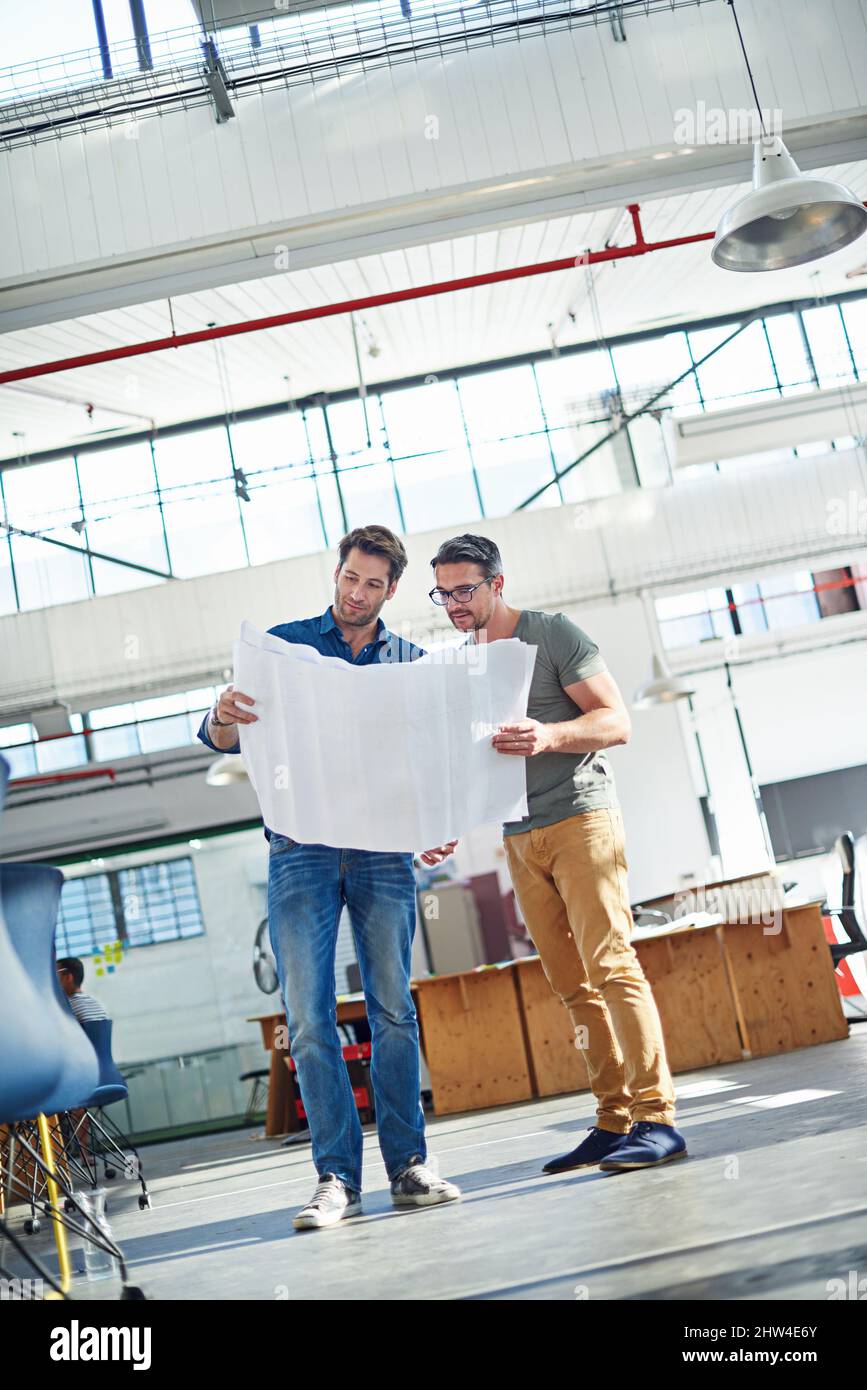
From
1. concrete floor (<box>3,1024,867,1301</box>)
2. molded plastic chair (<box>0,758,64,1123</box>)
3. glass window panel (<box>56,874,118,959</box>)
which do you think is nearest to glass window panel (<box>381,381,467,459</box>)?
glass window panel (<box>56,874,118,959</box>)

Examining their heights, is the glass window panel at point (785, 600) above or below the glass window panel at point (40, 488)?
below

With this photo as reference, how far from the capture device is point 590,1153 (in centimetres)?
291

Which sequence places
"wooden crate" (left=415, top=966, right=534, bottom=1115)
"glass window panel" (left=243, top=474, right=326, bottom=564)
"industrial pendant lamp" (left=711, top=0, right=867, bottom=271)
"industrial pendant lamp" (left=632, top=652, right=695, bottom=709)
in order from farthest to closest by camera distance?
1. "glass window panel" (left=243, top=474, right=326, bottom=564)
2. "industrial pendant lamp" (left=632, top=652, right=695, bottom=709)
3. "wooden crate" (left=415, top=966, right=534, bottom=1115)
4. "industrial pendant lamp" (left=711, top=0, right=867, bottom=271)

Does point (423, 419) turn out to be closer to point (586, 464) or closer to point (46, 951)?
point (586, 464)

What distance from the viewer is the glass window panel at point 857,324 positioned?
13391mm

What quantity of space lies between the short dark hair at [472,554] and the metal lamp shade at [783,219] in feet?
7.77

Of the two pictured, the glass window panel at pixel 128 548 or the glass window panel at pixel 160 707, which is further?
the glass window panel at pixel 160 707

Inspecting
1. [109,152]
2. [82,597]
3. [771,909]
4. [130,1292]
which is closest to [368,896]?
[130,1292]

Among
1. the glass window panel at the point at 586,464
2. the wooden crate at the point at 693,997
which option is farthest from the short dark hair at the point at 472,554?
the glass window panel at the point at 586,464

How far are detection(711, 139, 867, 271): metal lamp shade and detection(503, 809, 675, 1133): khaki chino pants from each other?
278 centimetres

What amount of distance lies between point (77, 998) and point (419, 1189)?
3944 millimetres

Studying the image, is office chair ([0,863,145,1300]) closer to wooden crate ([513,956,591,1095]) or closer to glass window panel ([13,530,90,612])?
wooden crate ([513,956,591,1095])

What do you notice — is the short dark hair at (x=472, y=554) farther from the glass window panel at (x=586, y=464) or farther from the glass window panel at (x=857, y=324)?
the glass window panel at (x=857, y=324)

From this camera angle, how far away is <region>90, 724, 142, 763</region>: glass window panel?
12125 millimetres
